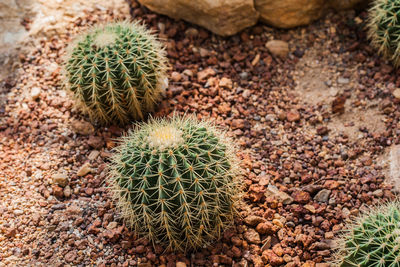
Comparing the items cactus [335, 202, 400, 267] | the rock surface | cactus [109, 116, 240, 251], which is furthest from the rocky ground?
cactus [335, 202, 400, 267]

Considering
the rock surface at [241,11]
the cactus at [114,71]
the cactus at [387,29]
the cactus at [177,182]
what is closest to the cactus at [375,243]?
the cactus at [177,182]

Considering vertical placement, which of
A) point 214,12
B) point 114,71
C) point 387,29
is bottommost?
point 114,71

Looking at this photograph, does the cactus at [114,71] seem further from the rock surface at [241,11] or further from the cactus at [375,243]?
the cactus at [375,243]

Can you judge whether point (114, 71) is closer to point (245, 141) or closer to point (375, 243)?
point (245, 141)

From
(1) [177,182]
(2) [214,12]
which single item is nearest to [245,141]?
(1) [177,182]

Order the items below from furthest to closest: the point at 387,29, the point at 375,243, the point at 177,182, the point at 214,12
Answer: the point at 214,12 → the point at 387,29 → the point at 177,182 → the point at 375,243

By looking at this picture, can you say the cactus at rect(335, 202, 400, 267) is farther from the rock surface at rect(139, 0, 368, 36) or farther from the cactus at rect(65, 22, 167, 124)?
the rock surface at rect(139, 0, 368, 36)
